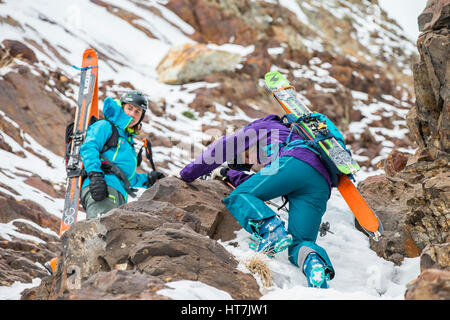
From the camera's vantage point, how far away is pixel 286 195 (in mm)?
4586

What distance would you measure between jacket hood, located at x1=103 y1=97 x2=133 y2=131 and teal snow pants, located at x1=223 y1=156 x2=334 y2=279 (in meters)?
1.77

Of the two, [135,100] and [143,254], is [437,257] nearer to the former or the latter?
[143,254]

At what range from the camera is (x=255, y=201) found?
4.29 m

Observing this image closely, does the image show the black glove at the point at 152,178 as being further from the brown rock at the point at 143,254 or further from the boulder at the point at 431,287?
the boulder at the point at 431,287

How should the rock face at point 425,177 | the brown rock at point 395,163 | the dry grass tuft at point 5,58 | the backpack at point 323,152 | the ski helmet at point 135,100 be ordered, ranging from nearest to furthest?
the backpack at point 323,152
the rock face at point 425,177
the ski helmet at point 135,100
the brown rock at point 395,163
the dry grass tuft at point 5,58

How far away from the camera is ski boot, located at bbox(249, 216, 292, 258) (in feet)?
13.3

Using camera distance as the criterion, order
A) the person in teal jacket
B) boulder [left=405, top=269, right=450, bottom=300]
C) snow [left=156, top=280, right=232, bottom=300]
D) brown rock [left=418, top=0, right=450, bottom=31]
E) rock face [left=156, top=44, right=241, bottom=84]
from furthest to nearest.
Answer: rock face [left=156, top=44, right=241, bottom=84], brown rock [left=418, top=0, right=450, bottom=31], the person in teal jacket, snow [left=156, top=280, right=232, bottom=300], boulder [left=405, top=269, right=450, bottom=300]

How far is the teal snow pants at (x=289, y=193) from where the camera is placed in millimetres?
4273

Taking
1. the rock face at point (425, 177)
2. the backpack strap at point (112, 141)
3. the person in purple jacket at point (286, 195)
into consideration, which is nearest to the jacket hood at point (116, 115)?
the backpack strap at point (112, 141)

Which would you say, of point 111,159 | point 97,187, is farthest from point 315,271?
point 111,159

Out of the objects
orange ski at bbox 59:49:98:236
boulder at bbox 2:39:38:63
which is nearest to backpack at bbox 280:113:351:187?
orange ski at bbox 59:49:98:236

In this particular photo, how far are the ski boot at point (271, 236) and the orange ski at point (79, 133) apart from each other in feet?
7.76

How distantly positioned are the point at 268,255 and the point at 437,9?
4233 millimetres

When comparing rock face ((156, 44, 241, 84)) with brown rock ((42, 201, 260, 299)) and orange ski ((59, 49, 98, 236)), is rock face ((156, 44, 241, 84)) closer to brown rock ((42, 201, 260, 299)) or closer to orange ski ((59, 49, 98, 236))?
orange ski ((59, 49, 98, 236))
